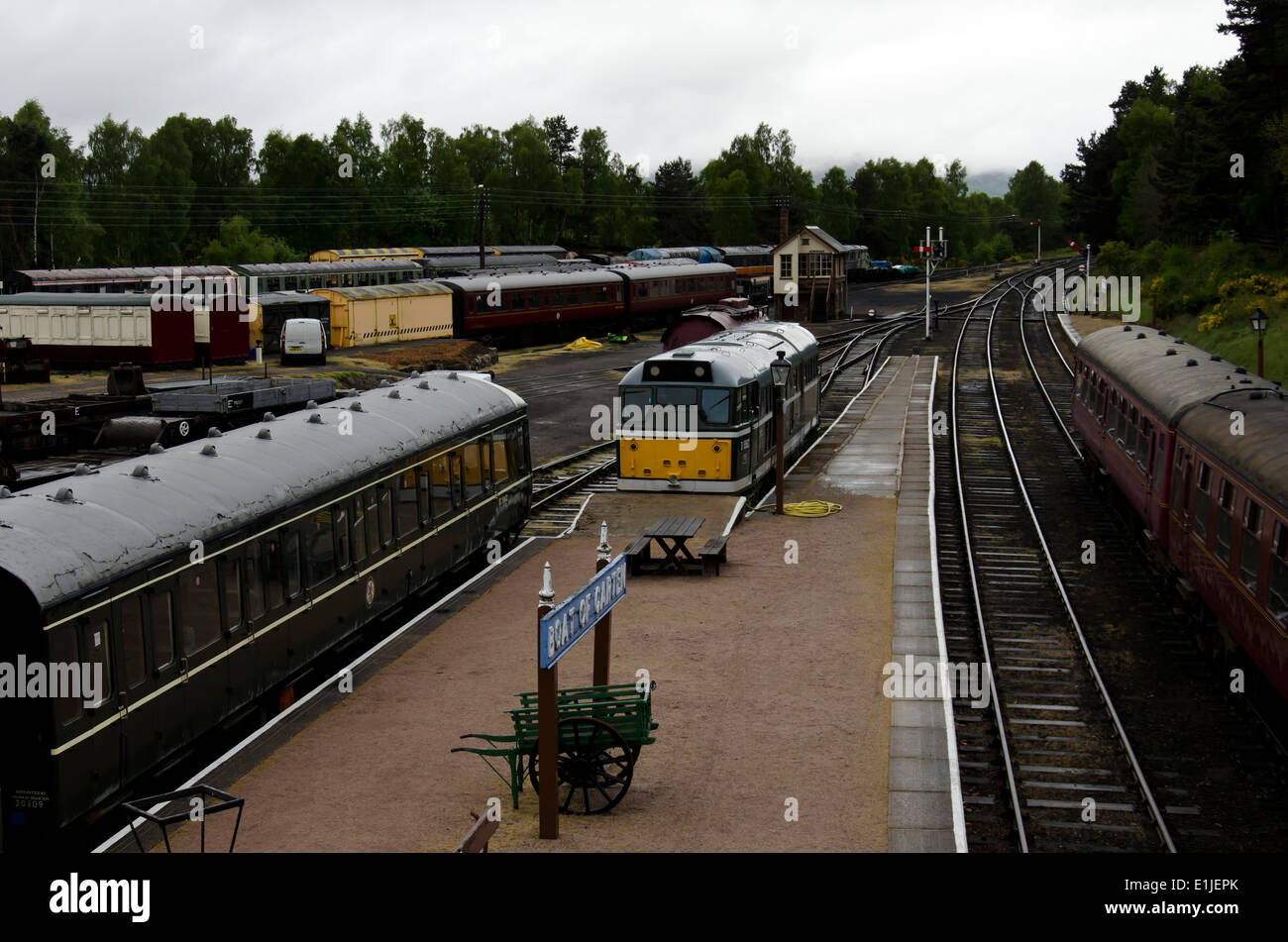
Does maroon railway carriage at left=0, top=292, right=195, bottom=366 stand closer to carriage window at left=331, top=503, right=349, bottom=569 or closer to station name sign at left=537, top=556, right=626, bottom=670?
carriage window at left=331, top=503, right=349, bottom=569

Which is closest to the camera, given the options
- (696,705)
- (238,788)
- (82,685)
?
(82,685)

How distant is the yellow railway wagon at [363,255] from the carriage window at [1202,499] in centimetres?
7018

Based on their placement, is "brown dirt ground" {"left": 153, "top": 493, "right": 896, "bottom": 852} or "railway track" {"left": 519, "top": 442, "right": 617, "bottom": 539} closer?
"brown dirt ground" {"left": 153, "top": 493, "right": 896, "bottom": 852}

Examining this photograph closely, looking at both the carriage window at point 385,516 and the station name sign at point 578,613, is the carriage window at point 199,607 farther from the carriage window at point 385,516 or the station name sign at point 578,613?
the carriage window at point 385,516

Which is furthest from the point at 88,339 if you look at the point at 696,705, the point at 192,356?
the point at 696,705

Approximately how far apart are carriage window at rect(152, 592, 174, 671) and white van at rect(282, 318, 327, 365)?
4041cm

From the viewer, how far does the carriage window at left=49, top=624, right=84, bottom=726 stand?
1015cm

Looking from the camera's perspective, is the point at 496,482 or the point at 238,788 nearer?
the point at 238,788

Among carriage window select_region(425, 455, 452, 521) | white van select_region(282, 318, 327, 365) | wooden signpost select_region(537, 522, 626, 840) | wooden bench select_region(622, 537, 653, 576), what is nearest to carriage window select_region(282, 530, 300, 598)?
carriage window select_region(425, 455, 452, 521)

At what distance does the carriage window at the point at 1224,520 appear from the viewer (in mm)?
16203

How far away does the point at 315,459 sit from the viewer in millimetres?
15969
